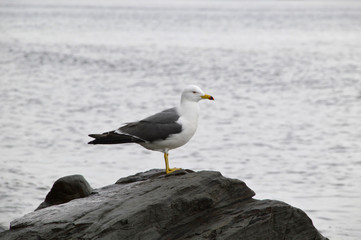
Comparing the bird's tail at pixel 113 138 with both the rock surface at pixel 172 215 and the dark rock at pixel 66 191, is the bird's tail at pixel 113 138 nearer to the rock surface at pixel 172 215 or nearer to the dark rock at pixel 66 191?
the rock surface at pixel 172 215

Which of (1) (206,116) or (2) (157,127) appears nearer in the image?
(2) (157,127)

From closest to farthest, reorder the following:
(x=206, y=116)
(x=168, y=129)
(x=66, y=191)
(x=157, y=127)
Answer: (x=168, y=129) < (x=157, y=127) < (x=66, y=191) < (x=206, y=116)

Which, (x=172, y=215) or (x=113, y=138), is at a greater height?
(x=113, y=138)

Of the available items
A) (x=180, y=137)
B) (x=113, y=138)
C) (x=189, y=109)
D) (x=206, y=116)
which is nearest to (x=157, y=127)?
(x=180, y=137)

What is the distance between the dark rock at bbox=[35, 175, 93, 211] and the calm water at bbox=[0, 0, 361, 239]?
5.45 feet

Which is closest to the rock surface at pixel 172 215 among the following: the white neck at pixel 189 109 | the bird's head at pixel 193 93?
the white neck at pixel 189 109

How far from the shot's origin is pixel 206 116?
21000mm

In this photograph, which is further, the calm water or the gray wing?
the calm water

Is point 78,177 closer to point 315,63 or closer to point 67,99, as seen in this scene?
point 67,99

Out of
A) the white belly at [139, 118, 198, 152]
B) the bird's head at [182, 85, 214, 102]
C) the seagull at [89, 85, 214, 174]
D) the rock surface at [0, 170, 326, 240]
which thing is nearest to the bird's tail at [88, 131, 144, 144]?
the seagull at [89, 85, 214, 174]

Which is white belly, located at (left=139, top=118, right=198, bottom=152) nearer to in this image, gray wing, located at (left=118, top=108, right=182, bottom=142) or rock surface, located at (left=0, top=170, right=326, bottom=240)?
gray wing, located at (left=118, top=108, right=182, bottom=142)

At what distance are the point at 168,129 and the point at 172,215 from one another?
1317 millimetres

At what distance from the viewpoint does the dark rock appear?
9.83 m

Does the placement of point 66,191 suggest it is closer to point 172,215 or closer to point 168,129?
point 168,129
